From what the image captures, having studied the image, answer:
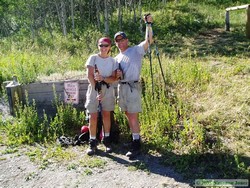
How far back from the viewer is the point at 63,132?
6582 mm

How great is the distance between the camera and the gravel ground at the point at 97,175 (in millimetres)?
4824

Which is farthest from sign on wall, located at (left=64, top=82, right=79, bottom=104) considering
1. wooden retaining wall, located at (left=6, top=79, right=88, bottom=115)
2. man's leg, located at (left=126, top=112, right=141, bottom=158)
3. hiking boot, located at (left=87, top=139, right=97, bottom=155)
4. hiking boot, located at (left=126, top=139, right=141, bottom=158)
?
hiking boot, located at (left=126, top=139, right=141, bottom=158)

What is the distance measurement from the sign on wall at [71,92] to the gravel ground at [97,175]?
5.98 feet

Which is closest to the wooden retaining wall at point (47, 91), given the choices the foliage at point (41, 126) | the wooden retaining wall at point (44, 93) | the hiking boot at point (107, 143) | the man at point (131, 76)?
the wooden retaining wall at point (44, 93)

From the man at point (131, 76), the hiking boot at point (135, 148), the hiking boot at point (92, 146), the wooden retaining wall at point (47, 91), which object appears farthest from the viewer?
the wooden retaining wall at point (47, 91)

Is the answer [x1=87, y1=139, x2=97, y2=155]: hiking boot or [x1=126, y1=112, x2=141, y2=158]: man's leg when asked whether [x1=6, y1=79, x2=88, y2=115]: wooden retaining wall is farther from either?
[x1=126, y1=112, x2=141, y2=158]: man's leg

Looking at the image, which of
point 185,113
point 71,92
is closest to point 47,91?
point 71,92

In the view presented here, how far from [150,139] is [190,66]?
318 centimetres

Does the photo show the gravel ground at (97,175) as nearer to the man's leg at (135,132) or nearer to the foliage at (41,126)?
the man's leg at (135,132)

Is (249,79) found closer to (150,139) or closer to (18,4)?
(150,139)

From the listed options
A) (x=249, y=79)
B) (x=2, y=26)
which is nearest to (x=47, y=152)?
(x=249, y=79)

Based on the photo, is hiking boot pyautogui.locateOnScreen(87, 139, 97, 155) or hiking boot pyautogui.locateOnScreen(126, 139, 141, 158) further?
hiking boot pyautogui.locateOnScreen(87, 139, 97, 155)

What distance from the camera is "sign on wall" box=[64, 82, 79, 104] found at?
726 cm

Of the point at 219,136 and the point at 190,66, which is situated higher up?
the point at 190,66
